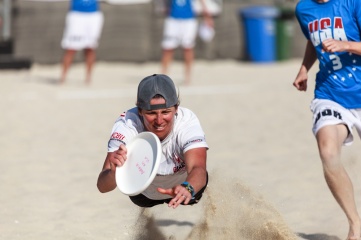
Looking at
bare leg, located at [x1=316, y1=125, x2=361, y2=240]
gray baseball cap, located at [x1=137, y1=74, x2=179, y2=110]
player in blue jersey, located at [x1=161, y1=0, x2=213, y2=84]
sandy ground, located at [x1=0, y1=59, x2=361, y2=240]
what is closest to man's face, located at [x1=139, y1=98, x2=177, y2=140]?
gray baseball cap, located at [x1=137, y1=74, x2=179, y2=110]

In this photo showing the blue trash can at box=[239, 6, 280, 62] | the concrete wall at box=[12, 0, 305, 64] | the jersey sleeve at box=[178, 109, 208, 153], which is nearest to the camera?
the jersey sleeve at box=[178, 109, 208, 153]

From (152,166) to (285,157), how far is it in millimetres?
4503

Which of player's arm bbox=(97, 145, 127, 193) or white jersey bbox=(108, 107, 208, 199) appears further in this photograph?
white jersey bbox=(108, 107, 208, 199)

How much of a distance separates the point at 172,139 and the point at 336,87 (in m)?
1.20

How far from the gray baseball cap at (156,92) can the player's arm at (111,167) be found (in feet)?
0.82

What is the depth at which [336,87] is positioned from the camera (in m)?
5.25

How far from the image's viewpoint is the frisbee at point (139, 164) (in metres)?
4.11

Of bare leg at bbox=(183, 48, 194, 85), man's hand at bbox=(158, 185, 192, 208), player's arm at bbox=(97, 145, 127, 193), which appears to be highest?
man's hand at bbox=(158, 185, 192, 208)

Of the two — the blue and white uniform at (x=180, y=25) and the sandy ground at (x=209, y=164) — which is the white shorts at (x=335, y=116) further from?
the blue and white uniform at (x=180, y=25)

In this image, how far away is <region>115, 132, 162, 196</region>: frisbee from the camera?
411 cm

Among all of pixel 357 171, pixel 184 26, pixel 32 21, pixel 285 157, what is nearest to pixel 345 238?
pixel 357 171

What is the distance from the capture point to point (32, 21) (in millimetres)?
17219

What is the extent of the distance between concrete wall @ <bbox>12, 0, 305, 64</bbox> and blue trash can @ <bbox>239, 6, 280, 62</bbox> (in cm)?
27

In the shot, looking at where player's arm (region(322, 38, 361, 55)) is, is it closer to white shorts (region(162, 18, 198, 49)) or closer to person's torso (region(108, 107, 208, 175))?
person's torso (region(108, 107, 208, 175))
